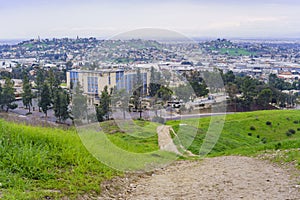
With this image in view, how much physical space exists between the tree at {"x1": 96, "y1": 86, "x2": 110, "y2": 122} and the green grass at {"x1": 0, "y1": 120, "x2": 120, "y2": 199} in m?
3.49

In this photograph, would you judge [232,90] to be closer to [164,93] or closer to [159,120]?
[159,120]

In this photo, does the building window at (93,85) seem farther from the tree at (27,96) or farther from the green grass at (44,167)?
the tree at (27,96)

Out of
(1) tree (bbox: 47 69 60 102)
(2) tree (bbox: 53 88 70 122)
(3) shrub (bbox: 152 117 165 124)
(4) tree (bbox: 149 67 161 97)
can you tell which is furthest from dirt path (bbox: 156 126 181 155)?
(1) tree (bbox: 47 69 60 102)

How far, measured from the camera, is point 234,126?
20719 millimetres

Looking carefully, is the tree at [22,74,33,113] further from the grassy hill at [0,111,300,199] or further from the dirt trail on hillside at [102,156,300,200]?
→ the dirt trail on hillside at [102,156,300,200]

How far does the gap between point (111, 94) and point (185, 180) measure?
13.9 feet

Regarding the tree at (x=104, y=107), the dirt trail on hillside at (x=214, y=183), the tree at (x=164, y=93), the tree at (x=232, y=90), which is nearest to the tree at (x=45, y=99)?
the tree at (x=104, y=107)

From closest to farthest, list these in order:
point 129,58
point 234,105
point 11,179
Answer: point 11,179
point 129,58
point 234,105

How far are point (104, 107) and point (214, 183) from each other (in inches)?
282

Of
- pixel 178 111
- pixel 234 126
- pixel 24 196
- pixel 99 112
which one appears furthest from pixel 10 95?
pixel 24 196

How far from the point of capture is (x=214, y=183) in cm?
568

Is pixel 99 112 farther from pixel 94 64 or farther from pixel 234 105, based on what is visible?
pixel 234 105

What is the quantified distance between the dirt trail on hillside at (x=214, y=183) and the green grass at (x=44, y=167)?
0.44 m

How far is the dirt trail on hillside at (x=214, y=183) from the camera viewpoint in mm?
5098
